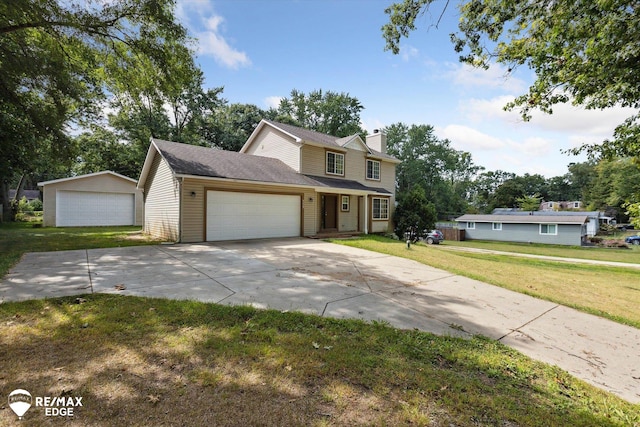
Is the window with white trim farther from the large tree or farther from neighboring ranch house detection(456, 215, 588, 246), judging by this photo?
neighboring ranch house detection(456, 215, 588, 246)

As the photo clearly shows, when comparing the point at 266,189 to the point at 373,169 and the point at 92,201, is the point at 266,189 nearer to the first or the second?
the point at 373,169

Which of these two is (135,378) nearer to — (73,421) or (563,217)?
(73,421)

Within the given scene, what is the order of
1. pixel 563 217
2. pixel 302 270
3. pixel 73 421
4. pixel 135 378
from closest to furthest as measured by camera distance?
pixel 73 421, pixel 135 378, pixel 302 270, pixel 563 217

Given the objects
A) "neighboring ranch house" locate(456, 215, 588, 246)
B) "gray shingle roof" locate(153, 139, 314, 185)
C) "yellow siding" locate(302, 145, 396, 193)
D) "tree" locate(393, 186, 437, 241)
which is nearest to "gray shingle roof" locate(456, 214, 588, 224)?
"neighboring ranch house" locate(456, 215, 588, 246)

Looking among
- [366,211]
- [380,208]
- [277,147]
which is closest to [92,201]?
[277,147]

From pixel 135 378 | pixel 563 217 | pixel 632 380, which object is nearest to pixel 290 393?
pixel 135 378

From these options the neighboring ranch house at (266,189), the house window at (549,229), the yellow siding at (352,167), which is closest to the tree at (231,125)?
the neighboring ranch house at (266,189)

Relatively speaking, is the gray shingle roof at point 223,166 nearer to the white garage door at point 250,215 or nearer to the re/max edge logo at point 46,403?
the white garage door at point 250,215

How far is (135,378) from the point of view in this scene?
7.72 feet

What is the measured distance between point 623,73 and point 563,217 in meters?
28.3

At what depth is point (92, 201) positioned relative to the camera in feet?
58.1

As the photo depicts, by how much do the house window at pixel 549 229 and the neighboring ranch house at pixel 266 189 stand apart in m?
19.6

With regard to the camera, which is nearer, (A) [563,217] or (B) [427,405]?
(B) [427,405]

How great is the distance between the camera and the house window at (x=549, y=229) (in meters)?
27.4
